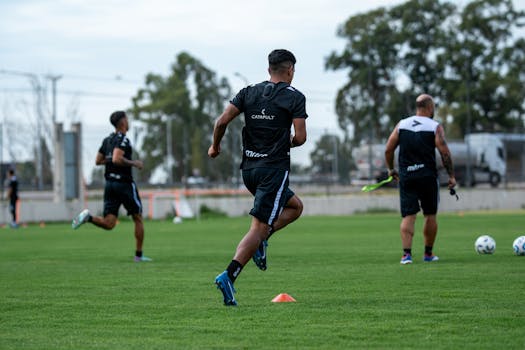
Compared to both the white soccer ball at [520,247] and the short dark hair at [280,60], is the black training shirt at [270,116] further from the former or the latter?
the white soccer ball at [520,247]

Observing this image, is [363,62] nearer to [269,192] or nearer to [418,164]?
[418,164]

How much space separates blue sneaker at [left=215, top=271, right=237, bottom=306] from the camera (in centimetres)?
743

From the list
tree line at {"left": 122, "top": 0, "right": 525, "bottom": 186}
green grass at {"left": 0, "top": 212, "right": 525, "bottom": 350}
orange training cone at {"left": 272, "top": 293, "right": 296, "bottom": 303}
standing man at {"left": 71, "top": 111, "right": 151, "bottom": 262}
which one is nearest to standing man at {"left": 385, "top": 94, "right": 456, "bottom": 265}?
green grass at {"left": 0, "top": 212, "right": 525, "bottom": 350}

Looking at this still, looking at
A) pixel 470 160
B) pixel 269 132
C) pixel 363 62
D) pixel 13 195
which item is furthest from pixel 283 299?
pixel 363 62

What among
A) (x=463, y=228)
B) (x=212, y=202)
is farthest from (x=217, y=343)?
(x=212, y=202)

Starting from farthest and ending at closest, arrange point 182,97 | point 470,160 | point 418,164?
1. point 182,97
2. point 470,160
3. point 418,164

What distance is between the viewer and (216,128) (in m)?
7.77

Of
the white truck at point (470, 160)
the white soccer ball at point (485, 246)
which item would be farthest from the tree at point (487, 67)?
the white soccer ball at point (485, 246)

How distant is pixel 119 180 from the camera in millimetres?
13406

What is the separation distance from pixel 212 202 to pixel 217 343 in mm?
29454

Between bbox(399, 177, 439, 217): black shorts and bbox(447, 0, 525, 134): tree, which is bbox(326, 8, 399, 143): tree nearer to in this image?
bbox(447, 0, 525, 134): tree

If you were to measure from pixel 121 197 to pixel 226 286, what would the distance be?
6.23 metres

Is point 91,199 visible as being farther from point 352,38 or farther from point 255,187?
point 352,38

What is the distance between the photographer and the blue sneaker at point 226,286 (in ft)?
24.4
